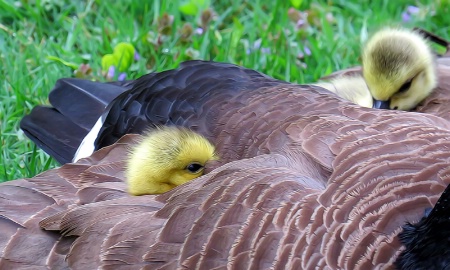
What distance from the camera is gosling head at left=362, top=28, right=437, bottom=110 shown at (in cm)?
309

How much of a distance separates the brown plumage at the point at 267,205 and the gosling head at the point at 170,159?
82mm

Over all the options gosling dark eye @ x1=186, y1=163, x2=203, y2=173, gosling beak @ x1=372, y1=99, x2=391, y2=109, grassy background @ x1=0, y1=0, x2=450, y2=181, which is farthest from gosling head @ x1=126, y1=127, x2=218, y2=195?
grassy background @ x1=0, y1=0, x2=450, y2=181

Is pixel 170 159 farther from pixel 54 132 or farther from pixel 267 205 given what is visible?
pixel 54 132

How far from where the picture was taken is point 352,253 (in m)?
1.86

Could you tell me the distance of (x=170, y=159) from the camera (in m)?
2.54

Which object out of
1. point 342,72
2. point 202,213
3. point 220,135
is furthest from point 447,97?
point 202,213

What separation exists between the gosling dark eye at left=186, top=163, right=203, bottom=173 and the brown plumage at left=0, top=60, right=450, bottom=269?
0.44ft

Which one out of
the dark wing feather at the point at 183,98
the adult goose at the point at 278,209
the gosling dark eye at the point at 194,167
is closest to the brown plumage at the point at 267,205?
the adult goose at the point at 278,209

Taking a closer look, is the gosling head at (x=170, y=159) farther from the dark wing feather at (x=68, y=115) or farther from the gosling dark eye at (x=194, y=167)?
the dark wing feather at (x=68, y=115)

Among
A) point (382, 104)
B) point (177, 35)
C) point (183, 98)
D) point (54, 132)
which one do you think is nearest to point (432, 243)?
point (183, 98)

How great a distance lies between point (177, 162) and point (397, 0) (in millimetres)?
2178

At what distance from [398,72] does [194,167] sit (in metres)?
0.94

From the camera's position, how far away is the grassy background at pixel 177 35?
3684 mm

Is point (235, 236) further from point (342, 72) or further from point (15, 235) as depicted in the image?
point (342, 72)
